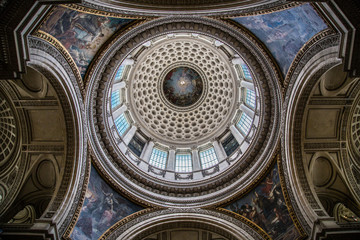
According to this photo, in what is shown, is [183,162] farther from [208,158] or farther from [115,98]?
[115,98]

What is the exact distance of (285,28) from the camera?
13.0 metres

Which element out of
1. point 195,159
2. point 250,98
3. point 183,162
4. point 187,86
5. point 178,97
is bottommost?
point 183,162

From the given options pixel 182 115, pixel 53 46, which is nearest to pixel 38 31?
pixel 53 46

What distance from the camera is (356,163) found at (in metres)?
15.0

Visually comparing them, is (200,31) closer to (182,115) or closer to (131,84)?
(131,84)

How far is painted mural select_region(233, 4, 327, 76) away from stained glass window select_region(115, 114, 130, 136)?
15.4 metres

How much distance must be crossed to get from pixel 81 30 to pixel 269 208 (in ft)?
50.8

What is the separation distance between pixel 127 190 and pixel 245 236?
857cm

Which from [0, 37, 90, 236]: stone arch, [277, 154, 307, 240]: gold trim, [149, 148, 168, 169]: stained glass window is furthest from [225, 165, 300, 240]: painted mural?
[0, 37, 90, 236]: stone arch

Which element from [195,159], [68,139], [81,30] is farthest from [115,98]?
[81,30]

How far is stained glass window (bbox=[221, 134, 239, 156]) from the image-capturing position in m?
24.4

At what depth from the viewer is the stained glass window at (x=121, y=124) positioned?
2461 cm

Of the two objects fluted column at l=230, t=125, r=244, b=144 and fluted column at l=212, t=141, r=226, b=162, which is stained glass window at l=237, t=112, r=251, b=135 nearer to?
fluted column at l=230, t=125, r=244, b=144

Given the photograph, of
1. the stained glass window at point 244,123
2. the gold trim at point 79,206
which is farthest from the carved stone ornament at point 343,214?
the gold trim at point 79,206
